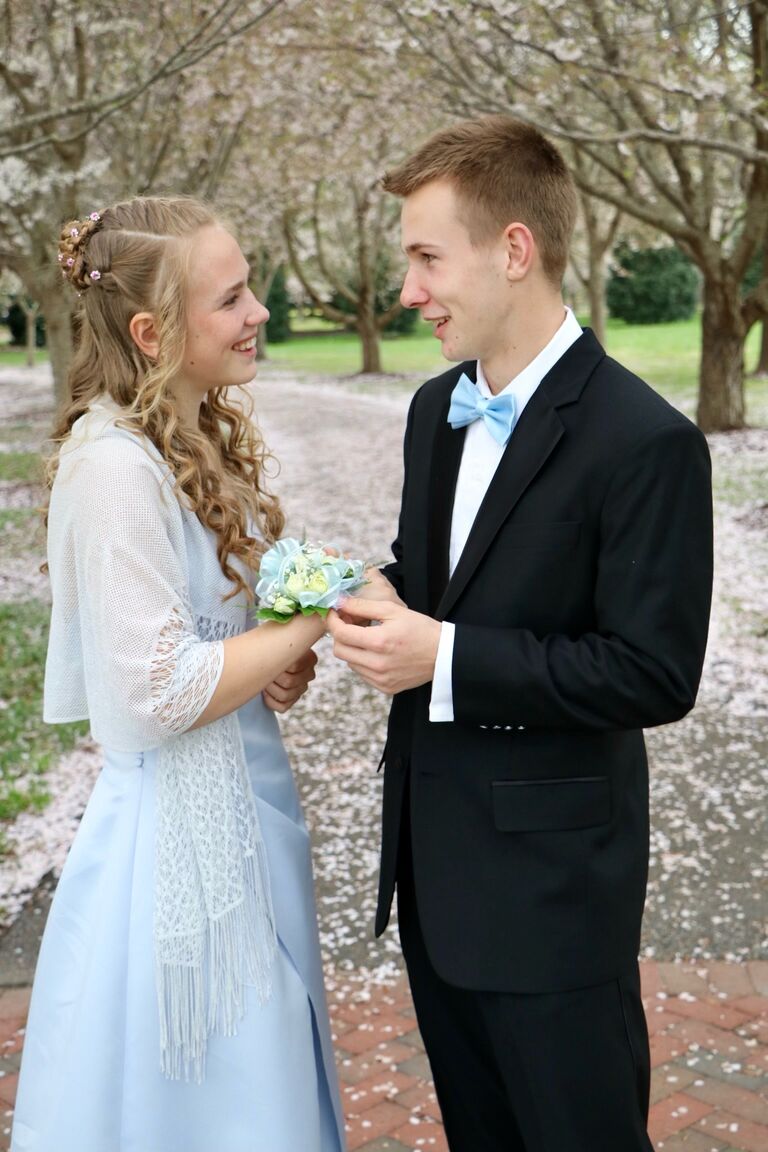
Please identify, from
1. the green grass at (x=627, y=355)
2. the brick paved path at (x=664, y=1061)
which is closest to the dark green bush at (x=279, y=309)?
the green grass at (x=627, y=355)

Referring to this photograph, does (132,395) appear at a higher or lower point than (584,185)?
lower

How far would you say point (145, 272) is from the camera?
255 cm

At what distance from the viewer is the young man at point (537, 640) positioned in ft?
→ 7.22

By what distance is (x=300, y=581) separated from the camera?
94.3 inches

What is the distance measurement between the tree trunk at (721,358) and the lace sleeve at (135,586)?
14.9m

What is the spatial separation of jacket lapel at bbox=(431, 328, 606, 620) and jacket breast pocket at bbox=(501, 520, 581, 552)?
0.13 feet

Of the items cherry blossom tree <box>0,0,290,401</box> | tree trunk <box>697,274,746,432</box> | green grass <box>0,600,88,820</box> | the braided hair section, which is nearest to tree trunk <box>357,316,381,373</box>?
cherry blossom tree <box>0,0,290,401</box>

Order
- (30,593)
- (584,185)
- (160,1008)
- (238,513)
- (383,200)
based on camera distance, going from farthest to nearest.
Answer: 1. (383,200)
2. (584,185)
3. (30,593)
4. (238,513)
5. (160,1008)

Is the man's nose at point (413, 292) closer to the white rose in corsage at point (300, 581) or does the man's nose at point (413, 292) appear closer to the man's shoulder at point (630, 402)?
the man's shoulder at point (630, 402)

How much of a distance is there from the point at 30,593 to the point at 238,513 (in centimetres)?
866

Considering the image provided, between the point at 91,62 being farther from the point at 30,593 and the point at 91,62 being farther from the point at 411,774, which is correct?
the point at 411,774

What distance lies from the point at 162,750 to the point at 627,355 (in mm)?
33202

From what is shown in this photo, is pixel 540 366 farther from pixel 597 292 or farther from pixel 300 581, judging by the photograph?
pixel 597 292

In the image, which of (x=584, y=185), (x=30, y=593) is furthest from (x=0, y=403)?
(x=30, y=593)
